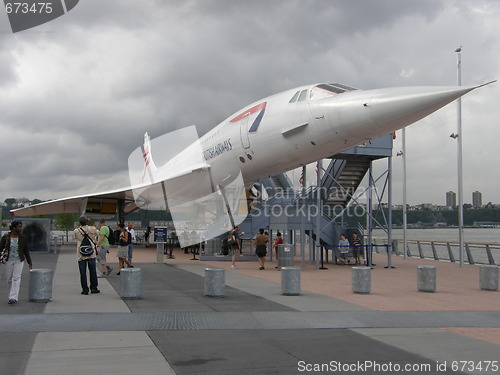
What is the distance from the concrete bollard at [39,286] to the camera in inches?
317

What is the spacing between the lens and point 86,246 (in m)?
9.21

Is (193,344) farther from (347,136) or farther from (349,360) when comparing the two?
(347,136)

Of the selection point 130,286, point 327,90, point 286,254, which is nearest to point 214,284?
point 130,286

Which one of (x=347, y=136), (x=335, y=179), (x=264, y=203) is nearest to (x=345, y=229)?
(x=335, y=179)

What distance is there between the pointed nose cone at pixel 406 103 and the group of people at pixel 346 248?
7.45 m

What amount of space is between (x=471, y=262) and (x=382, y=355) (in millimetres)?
17358

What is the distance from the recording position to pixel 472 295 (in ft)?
33.8

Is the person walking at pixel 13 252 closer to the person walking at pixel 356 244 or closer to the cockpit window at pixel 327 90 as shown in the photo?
the cockpit window at pixel 327 90

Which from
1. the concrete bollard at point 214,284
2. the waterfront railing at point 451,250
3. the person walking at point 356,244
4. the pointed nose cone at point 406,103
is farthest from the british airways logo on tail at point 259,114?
the person walking at point 356,244

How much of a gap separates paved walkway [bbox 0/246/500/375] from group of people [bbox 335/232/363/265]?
21.6 ft

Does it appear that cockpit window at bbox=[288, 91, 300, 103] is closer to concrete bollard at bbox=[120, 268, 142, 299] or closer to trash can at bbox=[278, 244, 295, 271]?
trash can at bbox=[278, 244, 295, 271]

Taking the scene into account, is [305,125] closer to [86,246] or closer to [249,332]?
[86,246]

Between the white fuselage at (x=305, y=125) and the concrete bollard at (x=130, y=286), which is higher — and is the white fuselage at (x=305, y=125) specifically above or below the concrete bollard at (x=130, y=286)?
above

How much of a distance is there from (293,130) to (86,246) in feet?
18.3
